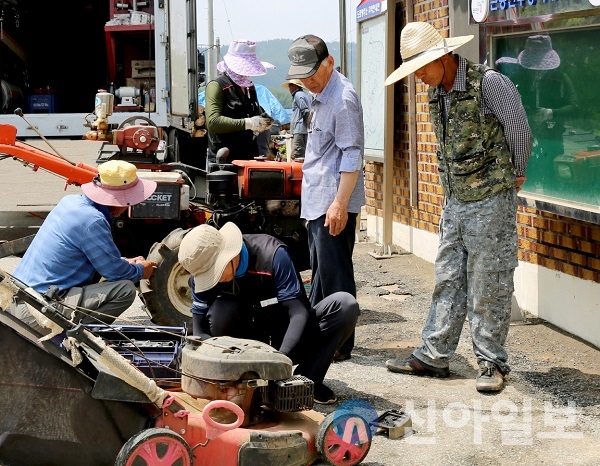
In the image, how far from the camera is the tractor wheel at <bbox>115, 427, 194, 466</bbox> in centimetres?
415

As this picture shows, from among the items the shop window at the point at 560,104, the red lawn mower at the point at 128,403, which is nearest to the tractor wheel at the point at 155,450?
the red lawn mower at the point at 128,403

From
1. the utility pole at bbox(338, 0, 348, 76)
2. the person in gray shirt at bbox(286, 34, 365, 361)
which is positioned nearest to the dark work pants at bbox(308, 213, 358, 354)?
the person in gray shirt at bbox(286, 34, 365, 361)

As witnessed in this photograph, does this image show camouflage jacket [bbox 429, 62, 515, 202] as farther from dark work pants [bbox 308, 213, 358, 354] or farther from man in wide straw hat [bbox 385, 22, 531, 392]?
dark work pants [bbox 308, 213, 358, 354]

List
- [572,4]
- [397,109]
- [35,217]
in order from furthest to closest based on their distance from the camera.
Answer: [397,109] < [35,217] < [572,4]

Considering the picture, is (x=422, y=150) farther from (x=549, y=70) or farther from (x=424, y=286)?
(x=549, y=70)

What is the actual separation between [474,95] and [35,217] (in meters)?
4.26

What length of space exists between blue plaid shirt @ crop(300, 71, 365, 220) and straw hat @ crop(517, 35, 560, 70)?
139cm

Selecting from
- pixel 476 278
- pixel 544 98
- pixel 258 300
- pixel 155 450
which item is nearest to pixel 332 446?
pixel 155 450

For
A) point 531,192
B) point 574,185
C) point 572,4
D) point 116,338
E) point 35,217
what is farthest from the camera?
point 35,217

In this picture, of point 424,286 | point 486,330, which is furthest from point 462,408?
point 424,286

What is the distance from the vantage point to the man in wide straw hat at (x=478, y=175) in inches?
230

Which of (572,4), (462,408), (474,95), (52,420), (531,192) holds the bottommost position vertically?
(462,408)

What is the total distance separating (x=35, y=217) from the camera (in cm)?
871

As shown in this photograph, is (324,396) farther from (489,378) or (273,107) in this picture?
(273,107)
